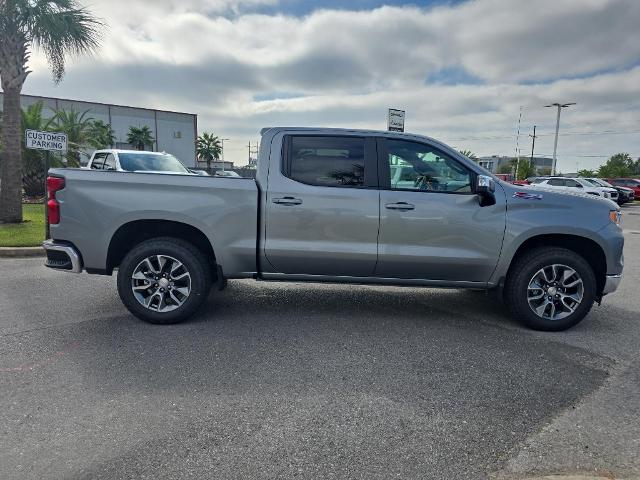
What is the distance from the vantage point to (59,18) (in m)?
10.5

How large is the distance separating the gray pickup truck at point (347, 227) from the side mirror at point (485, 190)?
0.02 metres

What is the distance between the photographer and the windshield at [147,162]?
10.6 m

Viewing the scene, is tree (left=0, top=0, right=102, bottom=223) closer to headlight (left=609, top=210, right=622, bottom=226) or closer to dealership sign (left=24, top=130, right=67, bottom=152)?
dealership sign (left=24, top=130, right=67, bottom=152)

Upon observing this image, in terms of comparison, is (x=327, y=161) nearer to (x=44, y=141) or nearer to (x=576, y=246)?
(x=576, y=246)

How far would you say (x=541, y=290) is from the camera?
436 cm

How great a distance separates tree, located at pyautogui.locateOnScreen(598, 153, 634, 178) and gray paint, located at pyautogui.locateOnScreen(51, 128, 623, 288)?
193 ft

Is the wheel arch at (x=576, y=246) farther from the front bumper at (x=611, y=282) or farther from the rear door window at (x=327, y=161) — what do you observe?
the rear door window at (x=327, y=161)

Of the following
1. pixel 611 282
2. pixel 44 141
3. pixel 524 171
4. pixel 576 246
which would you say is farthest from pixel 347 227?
pixel 524 171

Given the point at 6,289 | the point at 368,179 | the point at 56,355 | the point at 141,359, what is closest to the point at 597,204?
the point at 368,179

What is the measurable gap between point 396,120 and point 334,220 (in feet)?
22.0

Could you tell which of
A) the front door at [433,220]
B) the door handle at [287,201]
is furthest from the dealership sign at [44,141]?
the front door at [433,220]

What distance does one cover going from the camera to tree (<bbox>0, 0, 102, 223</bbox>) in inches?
408

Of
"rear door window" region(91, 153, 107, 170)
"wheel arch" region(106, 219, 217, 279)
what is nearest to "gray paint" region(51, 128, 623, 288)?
"wheel arch" region(106, 219, 217, 279)

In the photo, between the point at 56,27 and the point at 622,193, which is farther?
the point at 622,193
